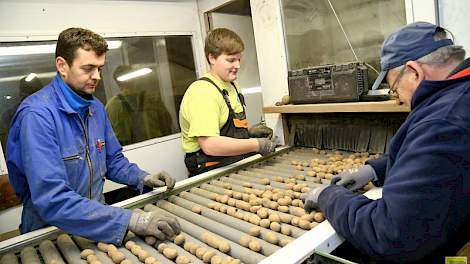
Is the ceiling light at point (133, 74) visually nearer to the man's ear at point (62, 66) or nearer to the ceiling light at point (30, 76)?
the ceiling light at point (30, 76)

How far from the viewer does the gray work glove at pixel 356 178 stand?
1.33 m

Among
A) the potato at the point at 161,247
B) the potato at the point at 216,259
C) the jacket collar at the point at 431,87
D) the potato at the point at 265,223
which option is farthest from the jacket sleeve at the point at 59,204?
the jacket collar at the point at 431,87

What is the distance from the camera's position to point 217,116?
69.0 inches

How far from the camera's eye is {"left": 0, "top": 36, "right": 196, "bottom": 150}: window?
6.66ft

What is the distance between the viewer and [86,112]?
4.86ft

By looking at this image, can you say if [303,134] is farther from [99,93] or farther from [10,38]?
[10,38]

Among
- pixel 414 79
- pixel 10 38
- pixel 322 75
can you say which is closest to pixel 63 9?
pixel 10 38

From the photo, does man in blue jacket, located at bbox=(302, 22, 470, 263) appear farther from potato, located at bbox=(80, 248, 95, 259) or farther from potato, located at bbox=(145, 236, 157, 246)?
potato, located at bbox=(80, 248, 95, 259)

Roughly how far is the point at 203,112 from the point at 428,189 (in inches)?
44.0

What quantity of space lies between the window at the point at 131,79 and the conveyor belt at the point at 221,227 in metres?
1.08

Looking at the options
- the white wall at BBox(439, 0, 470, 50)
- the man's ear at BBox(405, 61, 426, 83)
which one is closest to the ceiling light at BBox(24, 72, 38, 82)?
the man's ear at BBox(405, 61, 426, 83)

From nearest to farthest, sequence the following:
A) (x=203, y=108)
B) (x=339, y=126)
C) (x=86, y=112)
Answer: (x=86, y=112) → (x=203, y=108) → (x=339, y=126)

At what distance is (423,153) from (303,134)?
1.41m

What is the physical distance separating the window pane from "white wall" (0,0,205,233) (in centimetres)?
92
